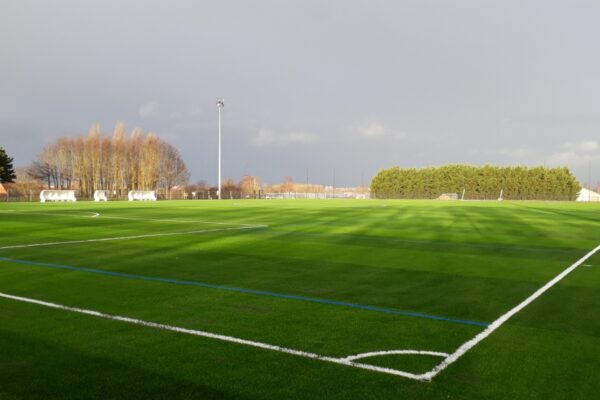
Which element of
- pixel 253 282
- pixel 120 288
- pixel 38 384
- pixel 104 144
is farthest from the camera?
pixel 104 144

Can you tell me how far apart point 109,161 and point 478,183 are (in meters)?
71.9

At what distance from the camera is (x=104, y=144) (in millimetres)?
77438

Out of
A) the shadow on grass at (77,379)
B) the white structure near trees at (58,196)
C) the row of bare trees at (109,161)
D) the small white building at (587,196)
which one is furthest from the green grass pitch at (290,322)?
the small white building at (587,196)

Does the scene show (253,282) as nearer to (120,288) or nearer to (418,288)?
(120,288)

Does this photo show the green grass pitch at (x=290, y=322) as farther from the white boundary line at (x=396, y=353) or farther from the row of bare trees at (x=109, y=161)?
the row of bare trees at (x=109, y=161)

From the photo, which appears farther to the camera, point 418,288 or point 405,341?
point 418,288

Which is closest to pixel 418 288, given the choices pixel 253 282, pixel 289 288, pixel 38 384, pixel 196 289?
pixel 289 288

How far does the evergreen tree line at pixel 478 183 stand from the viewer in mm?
91750

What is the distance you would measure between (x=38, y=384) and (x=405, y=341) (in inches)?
128

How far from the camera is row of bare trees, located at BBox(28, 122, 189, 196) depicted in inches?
3039

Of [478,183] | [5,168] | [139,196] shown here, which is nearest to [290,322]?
[139,196]

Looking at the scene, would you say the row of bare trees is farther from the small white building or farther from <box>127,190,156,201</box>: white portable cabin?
the small white building

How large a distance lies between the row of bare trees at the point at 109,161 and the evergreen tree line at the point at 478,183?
48058mm

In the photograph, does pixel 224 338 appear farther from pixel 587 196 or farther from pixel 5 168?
pixel 587 196
